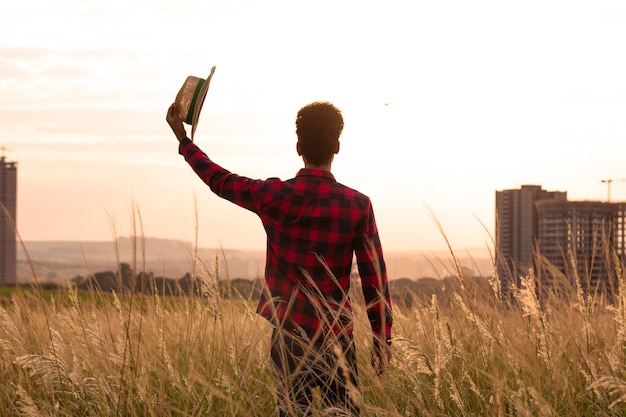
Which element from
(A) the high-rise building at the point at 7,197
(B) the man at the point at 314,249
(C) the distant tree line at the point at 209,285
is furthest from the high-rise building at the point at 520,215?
(B) the man at the point at 314,249

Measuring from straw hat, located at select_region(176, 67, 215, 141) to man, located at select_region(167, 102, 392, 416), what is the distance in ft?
1.19

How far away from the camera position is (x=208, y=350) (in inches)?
174

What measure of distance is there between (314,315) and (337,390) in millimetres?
351

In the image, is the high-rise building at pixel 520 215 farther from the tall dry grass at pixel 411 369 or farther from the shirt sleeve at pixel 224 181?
the shirt sleeve at pixel 224 181

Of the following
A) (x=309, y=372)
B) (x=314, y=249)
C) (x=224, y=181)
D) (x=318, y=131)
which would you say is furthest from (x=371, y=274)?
(x=224, y=181)

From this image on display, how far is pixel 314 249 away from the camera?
334 centimetres

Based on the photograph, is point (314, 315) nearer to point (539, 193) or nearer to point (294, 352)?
point (294, 352)

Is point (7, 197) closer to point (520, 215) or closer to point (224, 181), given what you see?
point (520, 215)

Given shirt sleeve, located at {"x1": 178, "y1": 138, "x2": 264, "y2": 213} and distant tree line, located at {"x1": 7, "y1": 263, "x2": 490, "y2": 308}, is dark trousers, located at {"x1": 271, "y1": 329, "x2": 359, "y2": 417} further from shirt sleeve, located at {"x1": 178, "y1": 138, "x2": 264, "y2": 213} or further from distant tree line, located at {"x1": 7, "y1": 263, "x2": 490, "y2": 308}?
shirt sleeve, located at {"x1": 178, "y1": 138, "x2": 264, "y2": 213}

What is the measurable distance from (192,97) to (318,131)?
2.15 ft

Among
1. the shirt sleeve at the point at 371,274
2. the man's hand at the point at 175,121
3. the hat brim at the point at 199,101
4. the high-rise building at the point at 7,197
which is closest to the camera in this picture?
the shirt sleeve at the point at 371,274

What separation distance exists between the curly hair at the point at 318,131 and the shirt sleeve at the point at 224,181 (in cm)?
28

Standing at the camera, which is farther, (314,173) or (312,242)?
(314,173)

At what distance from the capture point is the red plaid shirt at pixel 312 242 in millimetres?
3316
